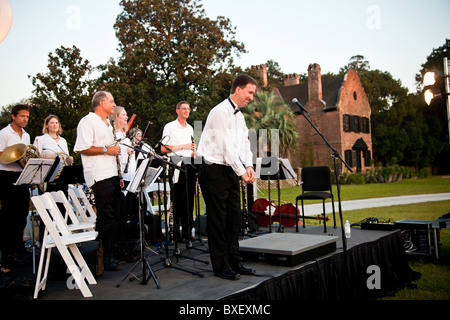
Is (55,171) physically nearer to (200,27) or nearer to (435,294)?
(435,294)

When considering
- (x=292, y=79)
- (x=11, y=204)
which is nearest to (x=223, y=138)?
(x=11, y=204)

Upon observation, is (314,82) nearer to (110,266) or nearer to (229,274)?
(110,266)

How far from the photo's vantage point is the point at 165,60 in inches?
858

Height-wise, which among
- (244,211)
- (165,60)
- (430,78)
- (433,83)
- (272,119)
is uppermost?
(165,60)

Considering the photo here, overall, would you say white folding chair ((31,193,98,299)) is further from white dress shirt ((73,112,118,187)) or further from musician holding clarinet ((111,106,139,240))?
musician holding clarinet ((111,106,139,240))

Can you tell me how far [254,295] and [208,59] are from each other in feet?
67.4

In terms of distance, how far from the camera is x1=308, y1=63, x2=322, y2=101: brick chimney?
30.5m

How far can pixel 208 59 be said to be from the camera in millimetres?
22172

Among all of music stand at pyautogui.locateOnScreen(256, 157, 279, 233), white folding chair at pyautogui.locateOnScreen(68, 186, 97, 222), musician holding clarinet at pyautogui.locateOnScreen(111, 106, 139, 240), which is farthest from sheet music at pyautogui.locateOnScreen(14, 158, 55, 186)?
music stand at pyautogui.locateOnScreen(256, 157, 279, 233)

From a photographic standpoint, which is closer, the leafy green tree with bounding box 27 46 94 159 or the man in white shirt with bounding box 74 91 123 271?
the man in white shirt with bounding box 74 91 123 271

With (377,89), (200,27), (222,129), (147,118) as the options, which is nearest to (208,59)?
(200,27)

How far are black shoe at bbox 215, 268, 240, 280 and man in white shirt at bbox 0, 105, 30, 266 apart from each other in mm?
3005

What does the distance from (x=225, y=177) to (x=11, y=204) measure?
3.26 meters

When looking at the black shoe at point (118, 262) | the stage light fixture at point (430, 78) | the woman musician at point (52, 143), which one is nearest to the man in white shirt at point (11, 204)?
the woman musician at point (52, 143)
